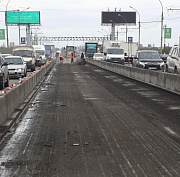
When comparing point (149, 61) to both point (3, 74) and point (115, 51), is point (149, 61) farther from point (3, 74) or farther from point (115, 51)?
point (115, 51)

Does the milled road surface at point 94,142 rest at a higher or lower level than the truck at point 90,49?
lower

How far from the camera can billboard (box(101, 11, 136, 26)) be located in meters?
121

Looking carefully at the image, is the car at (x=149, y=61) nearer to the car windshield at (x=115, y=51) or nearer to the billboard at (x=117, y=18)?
the car windshield at (x=115, y=51)

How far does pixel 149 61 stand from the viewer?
3009cm

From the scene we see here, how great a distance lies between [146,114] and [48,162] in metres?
5.40

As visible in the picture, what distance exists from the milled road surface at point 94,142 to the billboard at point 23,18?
9399cm

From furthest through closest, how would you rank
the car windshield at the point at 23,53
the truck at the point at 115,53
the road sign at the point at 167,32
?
the road sign at the point at 167,32, the truck at the point at 115,53, the car windshield at the point at 23,53

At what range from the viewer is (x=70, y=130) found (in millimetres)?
8641

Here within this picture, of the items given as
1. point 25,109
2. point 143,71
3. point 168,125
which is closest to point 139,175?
point 168,125

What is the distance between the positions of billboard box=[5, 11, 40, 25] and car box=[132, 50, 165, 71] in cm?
7639

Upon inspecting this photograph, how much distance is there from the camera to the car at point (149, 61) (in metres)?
29.9

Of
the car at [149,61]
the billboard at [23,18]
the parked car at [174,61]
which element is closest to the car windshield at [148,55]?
the car at [149,61]

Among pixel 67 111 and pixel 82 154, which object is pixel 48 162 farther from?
pixel 67 111

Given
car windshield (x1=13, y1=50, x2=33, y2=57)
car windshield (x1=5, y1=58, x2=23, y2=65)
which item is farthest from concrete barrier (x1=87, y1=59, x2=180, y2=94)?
car windshield (x1=13, y1=50, x2=33, y2=57)
